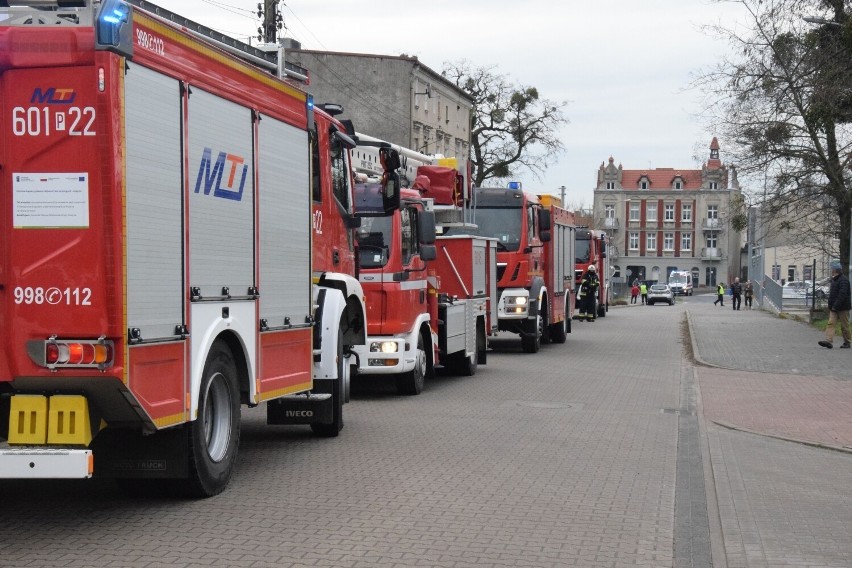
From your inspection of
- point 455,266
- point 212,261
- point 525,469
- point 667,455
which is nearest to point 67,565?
point 212,261

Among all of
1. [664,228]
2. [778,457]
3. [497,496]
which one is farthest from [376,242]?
[664,228]

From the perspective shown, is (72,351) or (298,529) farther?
(298,529)

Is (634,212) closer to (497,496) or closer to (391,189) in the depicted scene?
(391,189)

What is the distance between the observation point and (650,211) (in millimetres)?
124000

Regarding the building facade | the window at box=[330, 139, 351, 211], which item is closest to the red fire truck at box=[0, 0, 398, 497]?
the window at box=[330, 139, 351, 211]

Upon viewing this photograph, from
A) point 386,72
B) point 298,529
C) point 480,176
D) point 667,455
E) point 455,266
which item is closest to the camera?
point 298,529

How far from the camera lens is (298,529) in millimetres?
7527

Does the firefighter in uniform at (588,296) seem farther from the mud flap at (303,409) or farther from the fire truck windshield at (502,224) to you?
the mud flap at (303,409)

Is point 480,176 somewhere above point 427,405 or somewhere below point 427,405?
above

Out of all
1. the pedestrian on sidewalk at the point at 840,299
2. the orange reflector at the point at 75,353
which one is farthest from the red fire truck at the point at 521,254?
the orange reflector at the point at 75,353

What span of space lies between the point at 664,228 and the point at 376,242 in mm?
111038

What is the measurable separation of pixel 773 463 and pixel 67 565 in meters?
6.63

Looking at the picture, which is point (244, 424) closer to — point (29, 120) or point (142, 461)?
point (142, 461)

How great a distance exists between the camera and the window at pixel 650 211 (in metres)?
124
